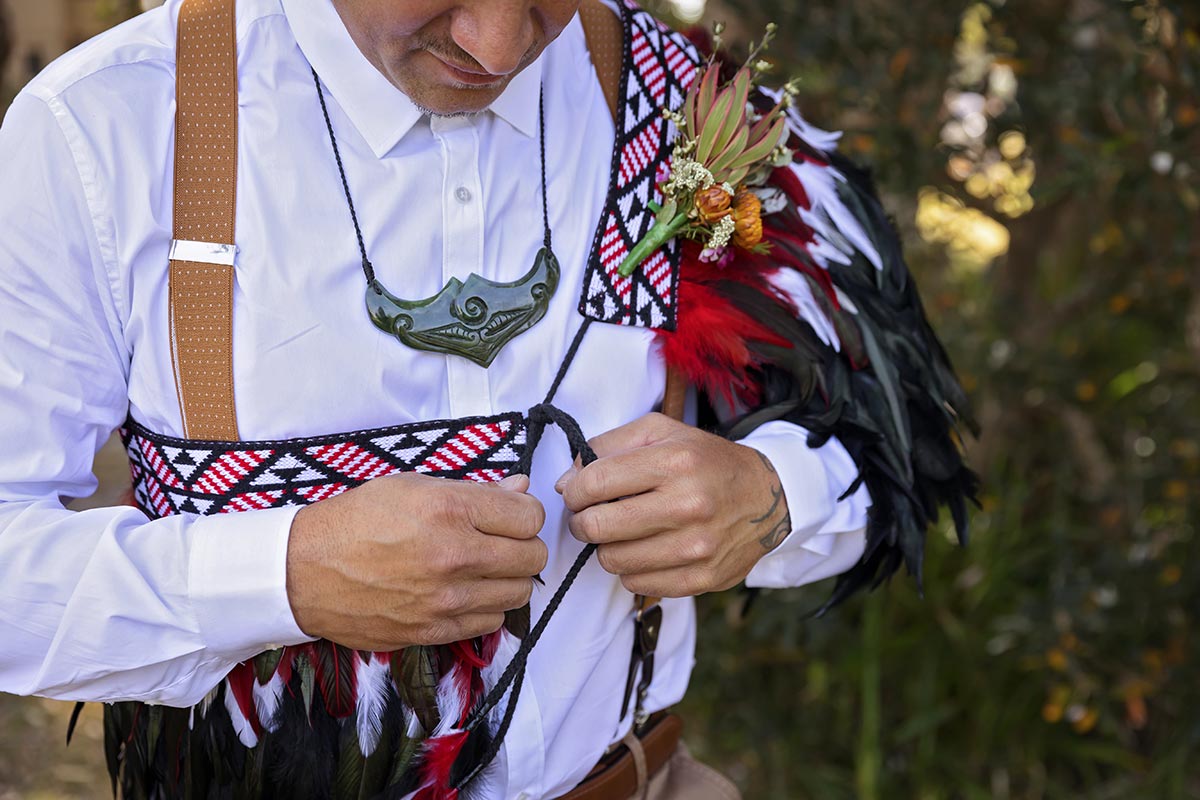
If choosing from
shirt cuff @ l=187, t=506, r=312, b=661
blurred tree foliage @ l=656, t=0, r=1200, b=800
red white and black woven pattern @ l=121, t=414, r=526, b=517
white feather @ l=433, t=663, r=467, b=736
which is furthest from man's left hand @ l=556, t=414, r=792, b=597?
blurred tree foliage @ l=656, t=0, r=1200, b=800

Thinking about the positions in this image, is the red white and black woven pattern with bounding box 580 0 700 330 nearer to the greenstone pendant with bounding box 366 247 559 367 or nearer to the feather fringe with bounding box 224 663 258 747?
the greenstone pendant with bounding box 366 247 559 367

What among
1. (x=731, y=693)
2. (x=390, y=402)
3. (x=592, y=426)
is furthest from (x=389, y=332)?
(x=731, y=693)

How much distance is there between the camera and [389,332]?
1369 mm

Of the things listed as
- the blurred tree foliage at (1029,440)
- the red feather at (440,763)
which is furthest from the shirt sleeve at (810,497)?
the blurred tree foliage at (1029,440)

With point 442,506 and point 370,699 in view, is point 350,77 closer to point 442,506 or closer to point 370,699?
point 442,506

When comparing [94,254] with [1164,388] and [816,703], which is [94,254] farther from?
[1164,388]

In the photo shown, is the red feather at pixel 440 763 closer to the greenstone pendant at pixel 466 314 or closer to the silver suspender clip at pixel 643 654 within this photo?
the silver suspender clip at pixel 643 654

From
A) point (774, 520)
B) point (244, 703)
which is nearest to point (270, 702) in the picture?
point (244, 703)

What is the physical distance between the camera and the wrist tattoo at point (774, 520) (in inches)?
58.0

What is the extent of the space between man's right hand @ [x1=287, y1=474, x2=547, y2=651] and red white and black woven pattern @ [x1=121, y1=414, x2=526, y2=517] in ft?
0.29

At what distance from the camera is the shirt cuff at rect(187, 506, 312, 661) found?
123cm

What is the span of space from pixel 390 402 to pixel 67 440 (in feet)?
1.15

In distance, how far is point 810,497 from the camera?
5.05ft

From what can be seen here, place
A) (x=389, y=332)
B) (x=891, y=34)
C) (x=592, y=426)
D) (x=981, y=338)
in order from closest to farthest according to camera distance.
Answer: (x=389, y=332) → (x=592, y=426) → (x=891, y=34) → (x=981, y=338)
